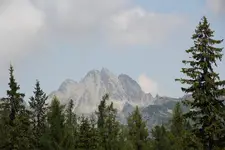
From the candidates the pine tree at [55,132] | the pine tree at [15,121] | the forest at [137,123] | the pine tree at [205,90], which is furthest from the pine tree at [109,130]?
the pine tree at [205,90]

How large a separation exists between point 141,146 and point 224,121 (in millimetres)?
41541

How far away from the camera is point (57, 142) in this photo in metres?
39.4

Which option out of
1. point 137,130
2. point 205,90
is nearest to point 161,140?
point 137,130

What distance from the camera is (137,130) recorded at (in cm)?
6781

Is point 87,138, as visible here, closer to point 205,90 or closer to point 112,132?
point 112,132

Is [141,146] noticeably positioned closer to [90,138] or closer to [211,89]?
[90,138]

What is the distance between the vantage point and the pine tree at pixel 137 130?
222 feet

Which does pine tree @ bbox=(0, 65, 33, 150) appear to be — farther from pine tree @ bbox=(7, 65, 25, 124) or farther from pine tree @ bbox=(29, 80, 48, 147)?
pine tree @ bbox=(29, 80, 48, 147)

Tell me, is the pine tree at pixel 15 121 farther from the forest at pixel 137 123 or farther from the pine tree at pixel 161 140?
the pine tree at pixel 161 140

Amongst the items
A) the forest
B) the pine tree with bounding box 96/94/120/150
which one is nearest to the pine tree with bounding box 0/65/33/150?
the forest

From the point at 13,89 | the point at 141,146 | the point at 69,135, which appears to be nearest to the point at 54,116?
the point at 69,135

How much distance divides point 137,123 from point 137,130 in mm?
1168

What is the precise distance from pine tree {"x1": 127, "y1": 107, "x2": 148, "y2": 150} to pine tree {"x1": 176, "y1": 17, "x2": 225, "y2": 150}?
3903 cm

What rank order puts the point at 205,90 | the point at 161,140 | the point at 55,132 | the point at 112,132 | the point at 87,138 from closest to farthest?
the point at 205,90
the point at 55,132
the point at 112,132
the point at 87,138
the point at 161,140
